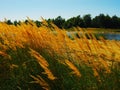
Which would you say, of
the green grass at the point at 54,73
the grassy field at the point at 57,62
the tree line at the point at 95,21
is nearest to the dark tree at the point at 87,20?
the tree line at the point at 95,21

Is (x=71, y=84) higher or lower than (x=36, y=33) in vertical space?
lower

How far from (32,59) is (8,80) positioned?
0.44 m

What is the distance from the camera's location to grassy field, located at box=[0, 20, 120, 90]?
3000 mm

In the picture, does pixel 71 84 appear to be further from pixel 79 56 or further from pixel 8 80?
pixel 8 80

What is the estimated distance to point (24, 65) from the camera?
4.04 m

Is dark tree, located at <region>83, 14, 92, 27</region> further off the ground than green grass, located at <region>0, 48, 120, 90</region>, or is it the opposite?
green grass, located at <region>0, 48, 120, 90</region>

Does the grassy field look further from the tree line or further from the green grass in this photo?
the tree line

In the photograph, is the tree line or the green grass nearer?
the green grass

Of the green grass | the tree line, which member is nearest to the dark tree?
the tree line

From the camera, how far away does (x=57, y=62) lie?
3734 mm

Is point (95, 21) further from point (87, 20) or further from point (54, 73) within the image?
point (54, 73)

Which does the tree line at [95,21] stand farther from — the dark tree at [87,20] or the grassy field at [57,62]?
the grassy field at [57,62]

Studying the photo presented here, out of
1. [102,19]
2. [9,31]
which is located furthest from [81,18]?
[9,31]

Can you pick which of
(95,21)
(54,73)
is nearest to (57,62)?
(54,73)
